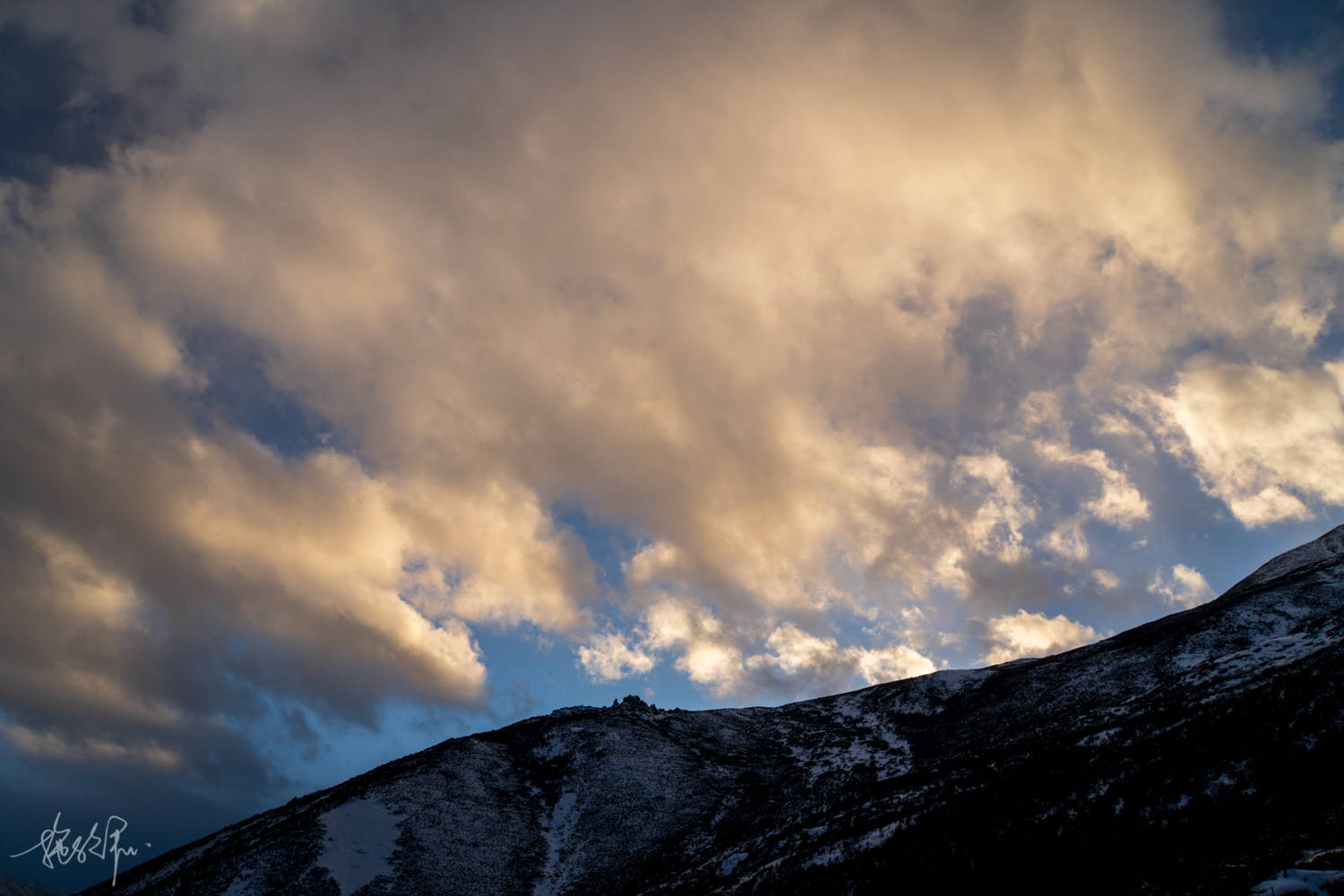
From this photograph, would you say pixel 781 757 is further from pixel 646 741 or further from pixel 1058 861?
pixel 1058 861

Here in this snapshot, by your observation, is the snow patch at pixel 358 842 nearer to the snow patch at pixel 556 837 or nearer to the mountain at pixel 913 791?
the mountain at pixel 913 791

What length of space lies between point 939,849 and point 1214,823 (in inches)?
478

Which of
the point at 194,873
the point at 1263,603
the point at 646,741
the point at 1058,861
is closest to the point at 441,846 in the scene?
the point at 194,873

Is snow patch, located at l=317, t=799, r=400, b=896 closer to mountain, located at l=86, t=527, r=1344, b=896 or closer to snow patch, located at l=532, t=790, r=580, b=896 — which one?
mountain, located at l=86, t=527, r=1344, b=896

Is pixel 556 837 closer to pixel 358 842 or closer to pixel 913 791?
pixel 358 842

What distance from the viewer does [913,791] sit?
43094 mm

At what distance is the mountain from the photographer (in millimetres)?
26688

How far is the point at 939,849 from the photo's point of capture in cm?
3181

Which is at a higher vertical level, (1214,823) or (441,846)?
(441,846)

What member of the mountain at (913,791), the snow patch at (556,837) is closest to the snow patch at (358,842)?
the mountain at (913,791)

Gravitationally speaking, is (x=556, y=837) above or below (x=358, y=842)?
below

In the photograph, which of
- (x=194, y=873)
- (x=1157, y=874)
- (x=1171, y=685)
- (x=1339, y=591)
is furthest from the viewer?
(x=1339, y=591)

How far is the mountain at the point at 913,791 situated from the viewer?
2669cm

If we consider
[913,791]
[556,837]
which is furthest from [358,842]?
[913,791]
